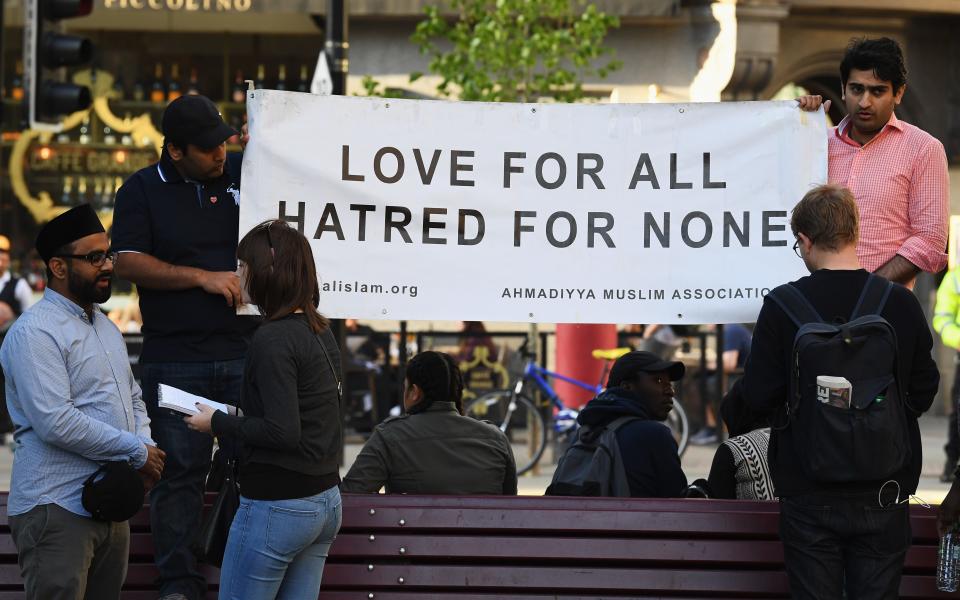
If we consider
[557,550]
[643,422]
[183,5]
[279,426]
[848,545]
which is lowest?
[557,550]

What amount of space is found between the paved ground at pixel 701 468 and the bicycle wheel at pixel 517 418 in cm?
26

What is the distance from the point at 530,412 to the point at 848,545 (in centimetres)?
849

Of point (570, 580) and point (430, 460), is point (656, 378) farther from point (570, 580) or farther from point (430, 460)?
point (570, 580)

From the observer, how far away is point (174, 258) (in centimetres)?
552

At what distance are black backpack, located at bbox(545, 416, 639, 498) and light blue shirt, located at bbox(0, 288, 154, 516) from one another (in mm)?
1780

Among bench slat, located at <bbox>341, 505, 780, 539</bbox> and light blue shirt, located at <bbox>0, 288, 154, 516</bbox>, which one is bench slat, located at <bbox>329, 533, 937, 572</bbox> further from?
light blue shirt, located at <bbox>0, 288, 154, 516</bbox>

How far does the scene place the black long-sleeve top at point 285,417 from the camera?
447 centimetres

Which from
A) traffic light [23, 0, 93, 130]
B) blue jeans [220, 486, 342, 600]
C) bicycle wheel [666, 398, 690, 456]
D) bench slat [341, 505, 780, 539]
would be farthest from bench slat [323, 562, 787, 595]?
bicycle wheel [666, 398, 690, 456]

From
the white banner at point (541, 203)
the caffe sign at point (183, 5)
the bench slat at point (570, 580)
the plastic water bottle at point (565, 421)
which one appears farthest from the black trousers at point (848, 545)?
the caffe sign at point (183, 5)

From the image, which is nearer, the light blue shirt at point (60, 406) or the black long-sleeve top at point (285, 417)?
the black long-sleeve top at point (285, 417)

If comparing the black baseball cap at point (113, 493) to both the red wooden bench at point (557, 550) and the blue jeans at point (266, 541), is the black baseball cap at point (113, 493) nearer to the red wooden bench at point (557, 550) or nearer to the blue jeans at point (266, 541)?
the blue jeans at point (266, 541)

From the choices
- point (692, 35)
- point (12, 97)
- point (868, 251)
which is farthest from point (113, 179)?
point (868, 251)

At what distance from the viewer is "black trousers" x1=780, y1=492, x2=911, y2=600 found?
4.58 metres

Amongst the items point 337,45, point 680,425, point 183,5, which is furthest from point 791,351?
point 183,5
